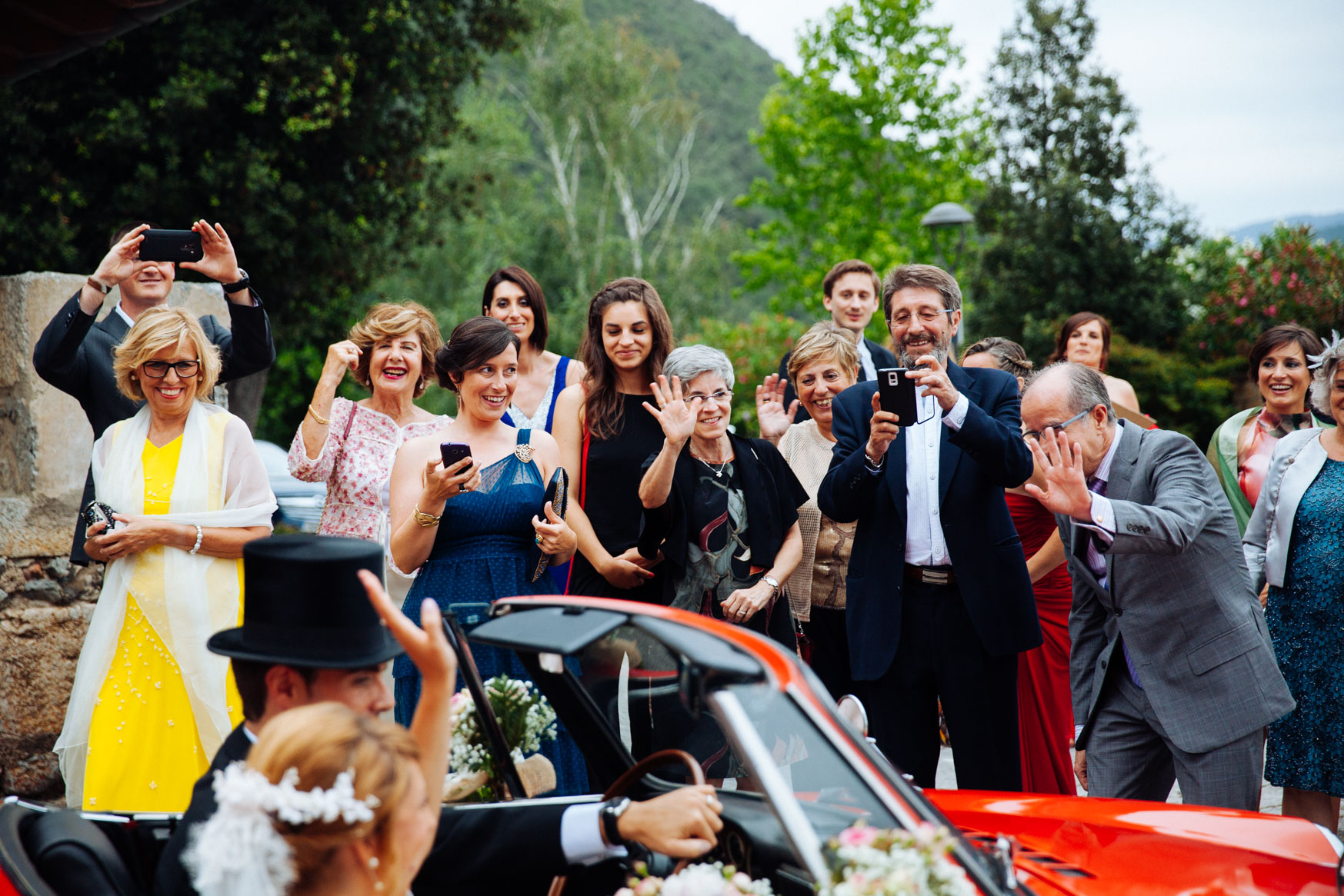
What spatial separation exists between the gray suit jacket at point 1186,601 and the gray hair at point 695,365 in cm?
152

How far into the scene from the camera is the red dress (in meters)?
4.89

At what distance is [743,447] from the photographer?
15.5 ft

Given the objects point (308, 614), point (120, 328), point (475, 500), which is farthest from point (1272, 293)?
point (308, 614)

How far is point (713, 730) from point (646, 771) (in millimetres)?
241

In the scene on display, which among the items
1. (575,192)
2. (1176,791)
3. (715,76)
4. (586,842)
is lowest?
(1176,791)

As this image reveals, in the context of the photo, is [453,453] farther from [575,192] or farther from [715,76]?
[715,76]

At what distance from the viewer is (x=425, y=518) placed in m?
4.10

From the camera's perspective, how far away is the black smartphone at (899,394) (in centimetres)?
405

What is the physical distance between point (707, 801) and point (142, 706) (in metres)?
2.56

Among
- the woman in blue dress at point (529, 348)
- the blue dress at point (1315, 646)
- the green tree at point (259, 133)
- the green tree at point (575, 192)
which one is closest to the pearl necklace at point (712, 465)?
the woman in blue dress at point (529, 348)

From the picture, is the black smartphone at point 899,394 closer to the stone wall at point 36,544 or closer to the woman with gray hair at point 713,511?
the woman with gray hair at point 713,511

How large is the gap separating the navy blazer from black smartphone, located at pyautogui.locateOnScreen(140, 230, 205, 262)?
2873 millimetres

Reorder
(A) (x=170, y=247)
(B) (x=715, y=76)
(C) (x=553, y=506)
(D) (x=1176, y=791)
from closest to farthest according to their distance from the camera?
(C) (x=553, y=506)
(A) (x=170, y=247)
(D) (x=1176, y=791)
(B) (x=715, y=76)

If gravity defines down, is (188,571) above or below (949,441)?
below
